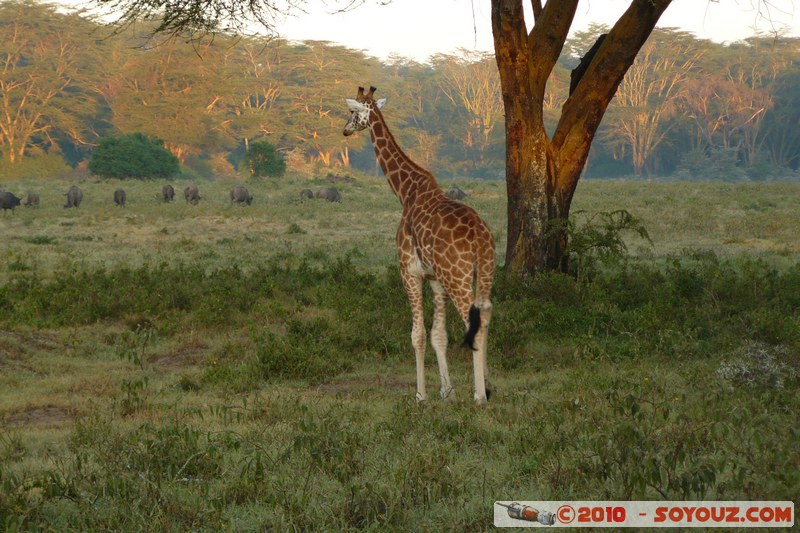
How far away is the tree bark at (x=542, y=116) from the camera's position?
1318 cm

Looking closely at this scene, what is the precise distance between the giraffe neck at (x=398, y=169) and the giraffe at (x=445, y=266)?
23 mm

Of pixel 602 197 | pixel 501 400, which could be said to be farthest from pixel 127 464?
pixel 602 197

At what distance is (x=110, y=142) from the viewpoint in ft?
189

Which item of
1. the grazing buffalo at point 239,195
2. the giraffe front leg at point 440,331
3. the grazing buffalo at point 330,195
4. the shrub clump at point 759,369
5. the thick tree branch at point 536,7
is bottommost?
the grazing buffalo at point 330,195

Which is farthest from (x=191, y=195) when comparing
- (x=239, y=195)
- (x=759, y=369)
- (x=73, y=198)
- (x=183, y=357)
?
(x=759, y=369)

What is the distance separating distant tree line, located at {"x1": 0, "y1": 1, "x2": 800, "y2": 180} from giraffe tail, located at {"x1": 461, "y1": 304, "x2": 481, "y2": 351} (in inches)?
2382

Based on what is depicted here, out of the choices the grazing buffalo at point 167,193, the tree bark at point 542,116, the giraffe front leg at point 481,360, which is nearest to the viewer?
the giraffe front leg at point 481,360

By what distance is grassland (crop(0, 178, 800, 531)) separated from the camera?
5.36 meters

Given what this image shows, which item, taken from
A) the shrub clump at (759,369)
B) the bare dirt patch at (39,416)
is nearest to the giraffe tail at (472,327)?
the shrub clump at (759,369)

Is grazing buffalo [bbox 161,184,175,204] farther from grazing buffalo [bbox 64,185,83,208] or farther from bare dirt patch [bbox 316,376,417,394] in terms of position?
bare dirt patch [bbox 316,376,417,394]

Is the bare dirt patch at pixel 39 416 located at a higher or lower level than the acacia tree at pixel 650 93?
lower

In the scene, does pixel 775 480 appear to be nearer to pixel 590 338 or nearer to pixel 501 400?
pixel 501 400

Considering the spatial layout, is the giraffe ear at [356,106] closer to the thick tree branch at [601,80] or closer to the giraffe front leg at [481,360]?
the giraffe front leg at [481,360]

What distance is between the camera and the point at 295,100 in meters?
82.6
